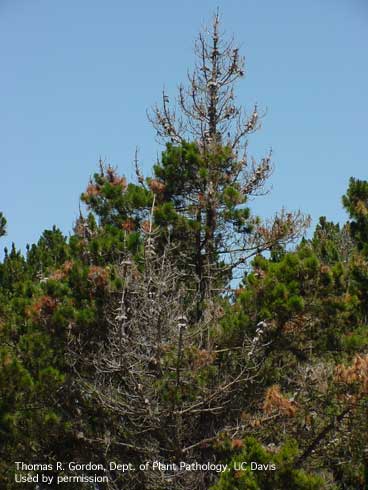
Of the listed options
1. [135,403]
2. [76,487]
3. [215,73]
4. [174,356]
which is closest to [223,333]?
[174,356]

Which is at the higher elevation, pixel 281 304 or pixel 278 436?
pixel 281 304

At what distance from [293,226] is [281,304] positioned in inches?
109

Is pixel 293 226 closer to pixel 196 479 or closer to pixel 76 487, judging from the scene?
pixel 196 479

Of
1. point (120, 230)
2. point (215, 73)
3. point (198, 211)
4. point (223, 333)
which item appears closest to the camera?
point (223, 333)

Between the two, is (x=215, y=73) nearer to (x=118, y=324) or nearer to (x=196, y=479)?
(x=118, y=324)

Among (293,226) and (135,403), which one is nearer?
(135,403)

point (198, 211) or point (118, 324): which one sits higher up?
point (198, 211)

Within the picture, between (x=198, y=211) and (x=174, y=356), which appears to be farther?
(x=198, y=211)

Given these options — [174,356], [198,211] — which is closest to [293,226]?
[198,211]

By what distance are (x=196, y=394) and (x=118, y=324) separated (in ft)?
4.97

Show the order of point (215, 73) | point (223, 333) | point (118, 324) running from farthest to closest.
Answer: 1. point (215, 73)
2. point (223, 333)
3. point (118, 324)

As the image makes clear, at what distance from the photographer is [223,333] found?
10.9 metres

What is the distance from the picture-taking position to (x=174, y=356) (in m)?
10.3

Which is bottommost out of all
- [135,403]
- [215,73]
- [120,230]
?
[135,403]
